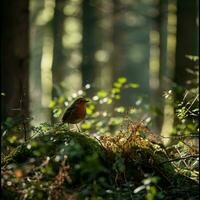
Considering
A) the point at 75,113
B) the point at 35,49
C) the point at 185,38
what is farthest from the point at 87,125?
the point at 35,49

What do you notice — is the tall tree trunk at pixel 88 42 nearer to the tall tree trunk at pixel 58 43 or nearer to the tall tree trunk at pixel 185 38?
the tall tree trunk at pixel 58 43

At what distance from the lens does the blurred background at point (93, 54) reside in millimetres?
9172

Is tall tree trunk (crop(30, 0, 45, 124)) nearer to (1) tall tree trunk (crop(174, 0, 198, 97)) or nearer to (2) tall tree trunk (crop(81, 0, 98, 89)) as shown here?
(2) tall tree trunk (crop(81, 0, 98, 89))

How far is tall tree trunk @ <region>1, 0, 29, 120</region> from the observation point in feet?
29.9

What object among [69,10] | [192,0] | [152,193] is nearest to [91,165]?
[152,193]

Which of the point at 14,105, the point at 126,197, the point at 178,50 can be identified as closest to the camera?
the point at 126,197

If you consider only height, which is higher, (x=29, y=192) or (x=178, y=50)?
(x=178, y=50)

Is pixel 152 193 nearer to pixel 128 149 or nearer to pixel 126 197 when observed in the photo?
pixel 126 197

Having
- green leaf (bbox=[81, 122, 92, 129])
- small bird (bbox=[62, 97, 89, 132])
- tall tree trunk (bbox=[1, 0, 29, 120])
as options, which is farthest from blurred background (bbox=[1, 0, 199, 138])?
green leaf (bbox=[81, 122, 92, 129])

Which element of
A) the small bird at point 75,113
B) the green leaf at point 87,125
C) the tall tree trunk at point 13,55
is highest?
the tall tree trunk at point 13,55

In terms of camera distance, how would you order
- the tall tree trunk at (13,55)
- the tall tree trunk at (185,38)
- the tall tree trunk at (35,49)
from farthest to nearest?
the tall tree trunk at (35,49) → the tall tree trunk at (185,38) → the tall tree trunk at (13,55)

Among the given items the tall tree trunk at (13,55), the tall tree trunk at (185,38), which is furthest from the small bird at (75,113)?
the tall tree trunk at (185,38)

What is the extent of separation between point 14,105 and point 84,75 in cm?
1970

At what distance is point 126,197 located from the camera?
15.6 ft
